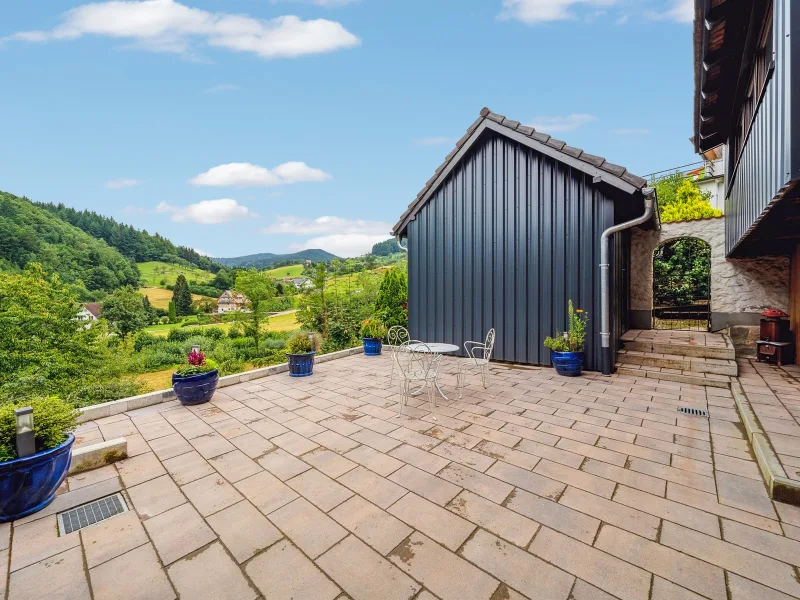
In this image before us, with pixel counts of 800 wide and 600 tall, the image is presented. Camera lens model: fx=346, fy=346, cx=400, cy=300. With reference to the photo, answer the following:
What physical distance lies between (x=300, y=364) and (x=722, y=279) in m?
8.41

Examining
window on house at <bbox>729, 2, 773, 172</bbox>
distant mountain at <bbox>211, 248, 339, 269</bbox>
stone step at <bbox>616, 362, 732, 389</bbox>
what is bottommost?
stone step at <bbox>616, 362, 732, 389</bbox>

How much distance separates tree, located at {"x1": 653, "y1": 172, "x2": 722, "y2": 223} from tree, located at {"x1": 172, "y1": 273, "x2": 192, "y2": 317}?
81.2ft

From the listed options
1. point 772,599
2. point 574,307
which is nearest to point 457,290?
point 574,307

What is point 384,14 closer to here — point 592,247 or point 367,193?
point 592,247

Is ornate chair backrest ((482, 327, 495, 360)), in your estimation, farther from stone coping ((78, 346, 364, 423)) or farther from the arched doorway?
the arched doorway

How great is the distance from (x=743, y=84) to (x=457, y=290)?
15.8ft

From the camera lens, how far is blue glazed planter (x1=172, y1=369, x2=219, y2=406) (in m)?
4.11

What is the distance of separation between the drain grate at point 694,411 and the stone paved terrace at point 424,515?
12cm

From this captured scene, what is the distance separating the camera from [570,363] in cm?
514

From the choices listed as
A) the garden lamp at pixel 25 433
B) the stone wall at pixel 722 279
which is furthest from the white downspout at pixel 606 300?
the garden lamp at pixel 25 433

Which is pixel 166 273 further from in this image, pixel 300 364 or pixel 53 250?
pixel 300 364

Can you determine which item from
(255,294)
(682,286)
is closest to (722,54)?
(682,286)

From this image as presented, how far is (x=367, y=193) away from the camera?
1969 centimetres

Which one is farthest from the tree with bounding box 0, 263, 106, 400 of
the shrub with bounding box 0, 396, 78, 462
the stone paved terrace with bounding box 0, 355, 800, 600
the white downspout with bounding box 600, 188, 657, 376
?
the white downspout with bounding box 600, 188, 657, 376
